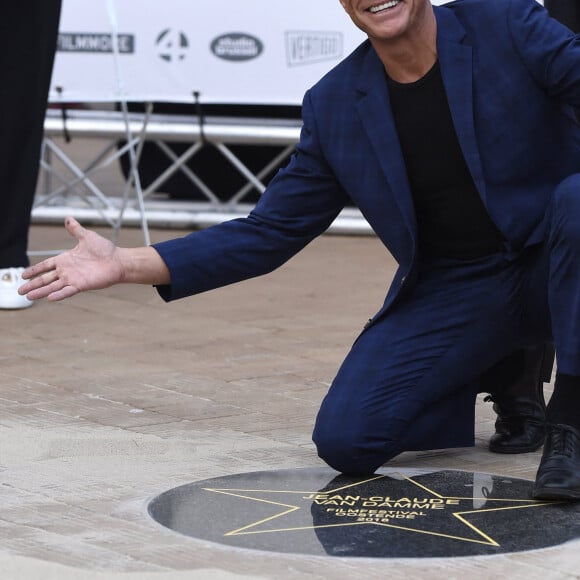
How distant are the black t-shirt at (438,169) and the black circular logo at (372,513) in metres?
0.60

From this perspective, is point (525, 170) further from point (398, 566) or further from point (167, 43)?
point (167, 43)

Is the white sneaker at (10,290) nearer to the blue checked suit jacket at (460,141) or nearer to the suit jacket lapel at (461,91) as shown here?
the blue checked suit jacket at (460,141)

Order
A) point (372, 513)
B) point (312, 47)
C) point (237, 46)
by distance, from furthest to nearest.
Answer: point (237, 46), point (312, 47), point (372, 513)

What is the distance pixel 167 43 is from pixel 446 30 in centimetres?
439

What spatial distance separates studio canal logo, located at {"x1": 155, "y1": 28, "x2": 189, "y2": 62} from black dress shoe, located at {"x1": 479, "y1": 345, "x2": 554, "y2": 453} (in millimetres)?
4346

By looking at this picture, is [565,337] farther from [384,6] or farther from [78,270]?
[78,270]

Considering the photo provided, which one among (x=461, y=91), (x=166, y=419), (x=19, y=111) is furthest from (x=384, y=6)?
(x=19, y=111)

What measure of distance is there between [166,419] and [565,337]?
4.21 ft

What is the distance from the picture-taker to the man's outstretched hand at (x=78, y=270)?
3.45 meters

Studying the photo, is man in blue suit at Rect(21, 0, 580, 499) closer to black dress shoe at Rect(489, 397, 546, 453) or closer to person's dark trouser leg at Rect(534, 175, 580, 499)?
person's dark trouser leg at Rect(534, 175, 580, 499)

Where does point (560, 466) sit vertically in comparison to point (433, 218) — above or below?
below

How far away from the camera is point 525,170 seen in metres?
3.68

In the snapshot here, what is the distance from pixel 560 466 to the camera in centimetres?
339

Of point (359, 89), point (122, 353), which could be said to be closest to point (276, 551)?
point (359, 89)
